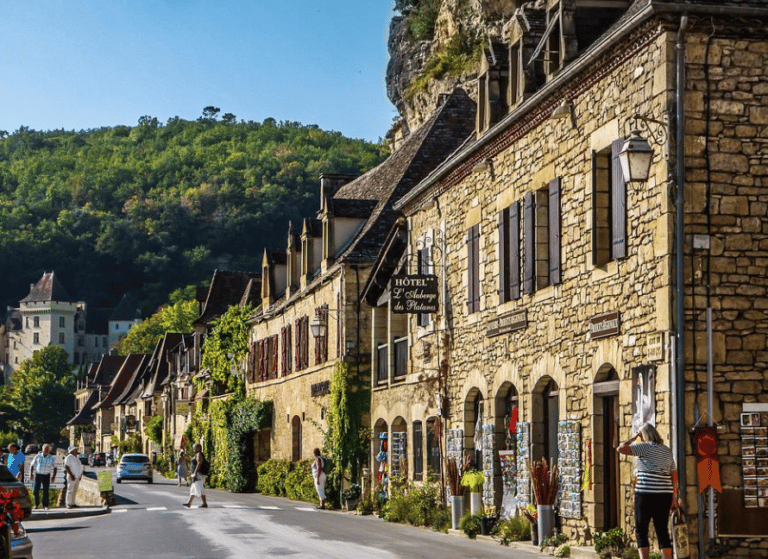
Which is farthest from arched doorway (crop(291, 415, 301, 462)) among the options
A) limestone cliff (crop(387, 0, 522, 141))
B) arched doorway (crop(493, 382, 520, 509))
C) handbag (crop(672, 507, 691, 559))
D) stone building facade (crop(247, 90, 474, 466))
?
handbag (crop(672, 507, 691, 559))

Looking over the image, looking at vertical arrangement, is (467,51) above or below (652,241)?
above

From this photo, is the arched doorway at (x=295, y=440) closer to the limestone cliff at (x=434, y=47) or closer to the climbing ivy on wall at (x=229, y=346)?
the climbing ivy on wall at (x=229, y=346)

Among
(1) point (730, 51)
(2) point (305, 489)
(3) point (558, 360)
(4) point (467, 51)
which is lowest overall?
(2) point (305, 489)

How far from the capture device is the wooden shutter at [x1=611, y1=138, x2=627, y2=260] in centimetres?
1816

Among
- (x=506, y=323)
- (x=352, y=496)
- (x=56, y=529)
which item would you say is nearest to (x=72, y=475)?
(x=352, y=496)

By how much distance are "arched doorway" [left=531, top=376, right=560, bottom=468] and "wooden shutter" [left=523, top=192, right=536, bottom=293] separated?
60.2 inches

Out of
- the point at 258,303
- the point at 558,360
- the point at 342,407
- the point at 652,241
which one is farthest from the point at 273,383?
the point at 652,241

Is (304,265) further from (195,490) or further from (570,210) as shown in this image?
(570,210)

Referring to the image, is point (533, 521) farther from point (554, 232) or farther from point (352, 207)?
point (352, 207)

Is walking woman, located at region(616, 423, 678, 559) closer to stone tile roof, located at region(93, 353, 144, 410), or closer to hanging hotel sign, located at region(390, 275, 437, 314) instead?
hanging hotel sign, located at region(390, 275, 437, 314)

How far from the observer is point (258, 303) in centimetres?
5306

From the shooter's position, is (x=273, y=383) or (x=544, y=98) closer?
(x=544, y=98)

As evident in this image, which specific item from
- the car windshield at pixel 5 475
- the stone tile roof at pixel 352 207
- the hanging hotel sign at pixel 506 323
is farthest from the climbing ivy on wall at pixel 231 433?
the hanging hotel sign at pixel 506 323

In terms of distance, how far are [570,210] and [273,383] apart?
1119 inches
